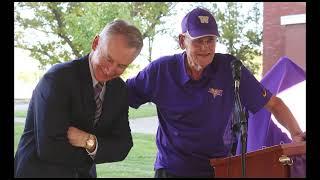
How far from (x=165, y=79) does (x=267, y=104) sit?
0.58 m

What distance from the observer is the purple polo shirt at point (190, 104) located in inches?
88.7

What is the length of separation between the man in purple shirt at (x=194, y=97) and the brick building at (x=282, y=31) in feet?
18.1

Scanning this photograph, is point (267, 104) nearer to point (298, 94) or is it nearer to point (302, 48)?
point (298, 94)

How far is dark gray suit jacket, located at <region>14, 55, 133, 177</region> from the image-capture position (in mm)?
1591

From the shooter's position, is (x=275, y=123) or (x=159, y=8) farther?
(x=159, y=8)

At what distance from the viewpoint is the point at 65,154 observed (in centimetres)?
160

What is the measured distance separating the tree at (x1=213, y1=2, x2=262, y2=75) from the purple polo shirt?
429 cm

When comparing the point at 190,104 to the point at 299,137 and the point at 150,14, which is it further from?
the point at 150,14

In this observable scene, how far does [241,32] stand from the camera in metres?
7.41

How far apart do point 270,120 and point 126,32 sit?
147cm

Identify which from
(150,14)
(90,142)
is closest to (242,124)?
(90,142)
